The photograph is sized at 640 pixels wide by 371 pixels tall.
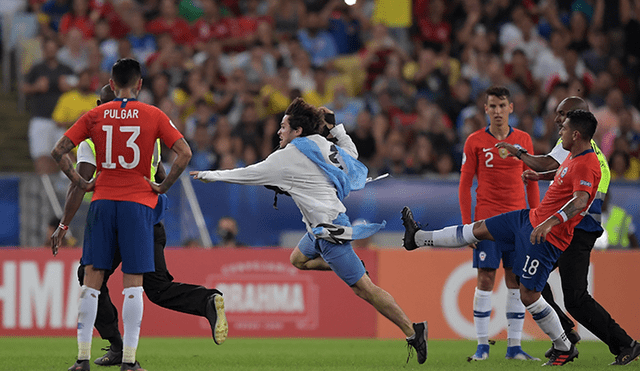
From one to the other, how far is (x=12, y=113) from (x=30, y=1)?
2.37 metres

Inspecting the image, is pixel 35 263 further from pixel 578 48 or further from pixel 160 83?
pixel 578 48

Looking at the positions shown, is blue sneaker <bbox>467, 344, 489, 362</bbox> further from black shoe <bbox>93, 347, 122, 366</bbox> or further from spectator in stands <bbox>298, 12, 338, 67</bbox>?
spectator in stands <bbox>298, 12, 338, 67</bbox>

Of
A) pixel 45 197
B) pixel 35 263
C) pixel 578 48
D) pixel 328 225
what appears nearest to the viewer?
pixel 328 225

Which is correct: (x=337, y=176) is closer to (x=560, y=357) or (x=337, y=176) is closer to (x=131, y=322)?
(x=131, y=322)

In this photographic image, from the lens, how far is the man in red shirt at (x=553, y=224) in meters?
7.35

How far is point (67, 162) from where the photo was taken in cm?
678

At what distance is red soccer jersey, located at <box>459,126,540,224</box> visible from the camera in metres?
8.63

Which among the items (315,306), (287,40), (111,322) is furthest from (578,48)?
(111,322)

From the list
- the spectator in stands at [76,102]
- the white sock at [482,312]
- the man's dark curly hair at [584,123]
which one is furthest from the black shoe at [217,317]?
the spectator in stands at [76,102]

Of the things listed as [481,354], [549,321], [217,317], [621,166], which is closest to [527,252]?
[549,321]

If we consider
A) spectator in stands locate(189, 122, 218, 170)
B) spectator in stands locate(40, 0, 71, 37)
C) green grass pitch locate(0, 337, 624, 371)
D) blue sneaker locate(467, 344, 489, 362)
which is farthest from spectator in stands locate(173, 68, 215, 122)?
blue sneaker locate(467, 344, 489, 362)

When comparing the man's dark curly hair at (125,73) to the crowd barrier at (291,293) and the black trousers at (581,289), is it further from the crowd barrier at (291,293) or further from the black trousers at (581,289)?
the crowd barrier at (291,293)

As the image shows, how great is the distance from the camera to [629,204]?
1249 cm

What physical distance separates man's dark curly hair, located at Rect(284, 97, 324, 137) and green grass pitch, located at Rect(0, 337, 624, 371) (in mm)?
2122
